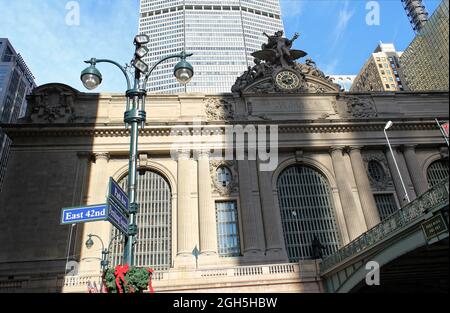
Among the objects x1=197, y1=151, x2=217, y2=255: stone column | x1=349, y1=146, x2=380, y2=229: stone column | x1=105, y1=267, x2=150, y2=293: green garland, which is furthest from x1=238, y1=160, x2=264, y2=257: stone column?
x1=105, y1=267, x2=150, y2=293: green garland

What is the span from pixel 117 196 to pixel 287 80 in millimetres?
29344

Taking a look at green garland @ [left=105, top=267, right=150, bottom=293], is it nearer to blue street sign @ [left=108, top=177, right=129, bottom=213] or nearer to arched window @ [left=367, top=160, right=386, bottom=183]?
blue street sign @ [left=108, top=177, right=129, bottom=213]

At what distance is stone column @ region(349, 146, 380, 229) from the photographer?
99.6 ft

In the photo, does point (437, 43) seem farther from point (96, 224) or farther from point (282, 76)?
point (282, 76)

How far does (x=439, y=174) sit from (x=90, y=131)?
1193 inches

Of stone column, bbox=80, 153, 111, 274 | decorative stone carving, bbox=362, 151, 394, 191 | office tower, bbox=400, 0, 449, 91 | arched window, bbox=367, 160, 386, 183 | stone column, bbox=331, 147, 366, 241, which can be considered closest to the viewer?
office tower, bbox=400, 0, 449, 91

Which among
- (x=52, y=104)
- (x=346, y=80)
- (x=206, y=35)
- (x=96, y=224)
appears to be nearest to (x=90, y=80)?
(x=96, y=224)

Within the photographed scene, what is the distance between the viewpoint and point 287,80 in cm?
3616

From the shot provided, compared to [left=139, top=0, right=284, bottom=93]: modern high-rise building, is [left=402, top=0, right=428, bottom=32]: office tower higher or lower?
lower

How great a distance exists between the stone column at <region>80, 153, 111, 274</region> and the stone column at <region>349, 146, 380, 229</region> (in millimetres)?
20063
